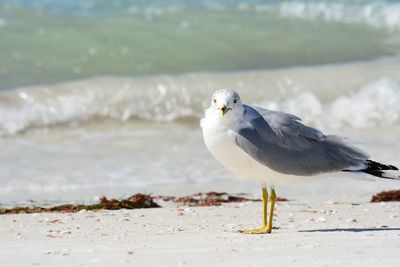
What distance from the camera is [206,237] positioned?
5.16 meters

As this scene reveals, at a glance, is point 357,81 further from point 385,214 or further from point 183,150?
point 385,214

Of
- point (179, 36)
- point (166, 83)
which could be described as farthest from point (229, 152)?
point (179, 36)

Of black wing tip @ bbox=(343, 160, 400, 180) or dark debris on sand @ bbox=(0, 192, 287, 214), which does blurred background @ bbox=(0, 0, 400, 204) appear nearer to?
dark debris on sand @ bbox=(0, 192, 287, 214)

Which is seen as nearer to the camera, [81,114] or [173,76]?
[81,114]

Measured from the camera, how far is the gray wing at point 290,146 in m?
5.24

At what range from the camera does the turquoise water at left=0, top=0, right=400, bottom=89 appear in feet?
44.3

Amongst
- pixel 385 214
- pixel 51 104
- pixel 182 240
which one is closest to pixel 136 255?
pixel 182 240

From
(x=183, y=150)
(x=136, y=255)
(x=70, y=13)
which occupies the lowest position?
(x=136, y=255)

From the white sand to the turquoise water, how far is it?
646cm

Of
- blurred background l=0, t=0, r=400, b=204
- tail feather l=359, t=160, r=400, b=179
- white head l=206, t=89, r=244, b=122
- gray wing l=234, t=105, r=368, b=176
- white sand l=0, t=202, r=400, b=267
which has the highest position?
blurred background l=0, t=0, r=400, b=204

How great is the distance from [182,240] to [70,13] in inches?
461

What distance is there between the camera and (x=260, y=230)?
542cm

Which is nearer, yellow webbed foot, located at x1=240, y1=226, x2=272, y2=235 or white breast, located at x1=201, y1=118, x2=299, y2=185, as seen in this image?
white breast, located at x1=201, y1=118, x2=299, y2=185

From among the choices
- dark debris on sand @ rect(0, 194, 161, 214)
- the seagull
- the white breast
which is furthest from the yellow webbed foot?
dark debris on sand @ rect(0, 194, 161, 214)
